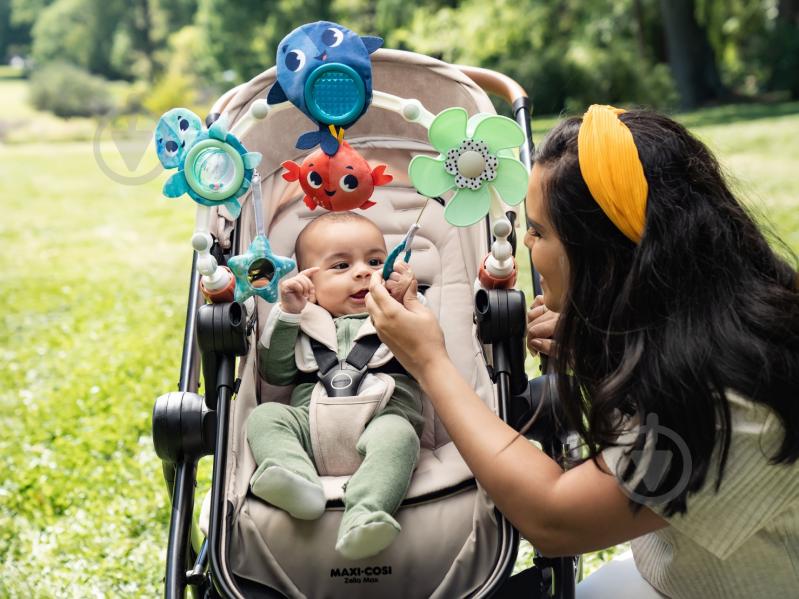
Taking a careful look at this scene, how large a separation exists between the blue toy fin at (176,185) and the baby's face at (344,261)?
0.68 metres

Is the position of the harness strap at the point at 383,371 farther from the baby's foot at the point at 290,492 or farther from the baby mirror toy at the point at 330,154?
the baby's foot at the point at 290,492

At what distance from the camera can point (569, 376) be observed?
1822 millimetres

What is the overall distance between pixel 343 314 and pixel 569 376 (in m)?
1.01

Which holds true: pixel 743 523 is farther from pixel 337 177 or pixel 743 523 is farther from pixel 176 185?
pixel 176 185

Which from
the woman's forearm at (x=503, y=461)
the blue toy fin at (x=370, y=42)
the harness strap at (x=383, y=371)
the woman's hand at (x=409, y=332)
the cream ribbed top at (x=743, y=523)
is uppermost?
the blue toy fin at (x=370, y=42)

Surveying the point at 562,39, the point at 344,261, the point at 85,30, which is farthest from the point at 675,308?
the point at 85,30

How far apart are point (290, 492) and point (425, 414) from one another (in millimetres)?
588

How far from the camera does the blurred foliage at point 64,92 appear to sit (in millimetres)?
20469

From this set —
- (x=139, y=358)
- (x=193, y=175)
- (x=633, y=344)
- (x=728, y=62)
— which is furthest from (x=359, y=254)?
(x=728, y=62)

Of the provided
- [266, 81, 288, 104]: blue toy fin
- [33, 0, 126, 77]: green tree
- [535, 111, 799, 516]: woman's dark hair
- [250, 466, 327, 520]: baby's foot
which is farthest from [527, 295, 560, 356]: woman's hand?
[33, 0, 126, 77]: green tree

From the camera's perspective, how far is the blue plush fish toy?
6.80 feet

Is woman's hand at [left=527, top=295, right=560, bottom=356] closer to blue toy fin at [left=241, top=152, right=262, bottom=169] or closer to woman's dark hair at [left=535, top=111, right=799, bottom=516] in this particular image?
woman's dark hair at [left=535, top=111, right=799, bottom=516]

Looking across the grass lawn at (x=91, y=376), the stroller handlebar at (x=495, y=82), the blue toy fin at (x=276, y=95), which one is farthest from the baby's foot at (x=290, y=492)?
the stroller handlebar at (x=495, y=82)

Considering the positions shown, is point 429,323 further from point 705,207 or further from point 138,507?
point 138,507
